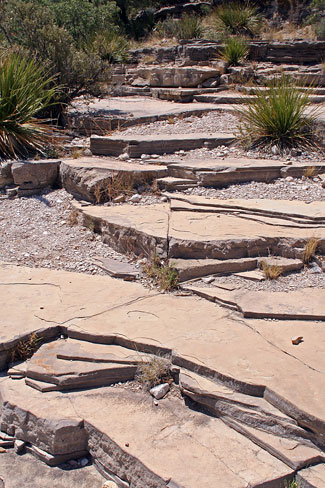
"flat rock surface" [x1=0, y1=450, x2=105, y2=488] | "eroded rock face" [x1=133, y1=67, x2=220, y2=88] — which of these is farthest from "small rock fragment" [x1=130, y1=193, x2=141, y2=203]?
"eroded rock face" [x1=133, y1=67, x2=220, y2=88]

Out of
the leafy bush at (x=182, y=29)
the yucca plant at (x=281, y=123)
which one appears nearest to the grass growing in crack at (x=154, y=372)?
the yucca plant at (x=281, y=123)

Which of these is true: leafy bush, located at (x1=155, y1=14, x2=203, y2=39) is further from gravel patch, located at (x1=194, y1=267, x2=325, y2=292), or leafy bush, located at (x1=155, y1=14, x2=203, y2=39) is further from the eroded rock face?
gravel patch, located at (x1=194, y1=267, x2=325, y2=292)

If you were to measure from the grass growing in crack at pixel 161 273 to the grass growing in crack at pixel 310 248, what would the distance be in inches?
43.6

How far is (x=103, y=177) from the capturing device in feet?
18.7

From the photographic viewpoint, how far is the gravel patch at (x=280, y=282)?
4.15 metres

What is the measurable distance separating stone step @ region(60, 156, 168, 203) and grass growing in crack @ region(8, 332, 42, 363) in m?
2.36

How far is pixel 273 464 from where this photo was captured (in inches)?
103

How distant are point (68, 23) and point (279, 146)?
6707 millimetres

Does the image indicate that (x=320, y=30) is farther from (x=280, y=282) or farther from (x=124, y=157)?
(x=280, y=282)

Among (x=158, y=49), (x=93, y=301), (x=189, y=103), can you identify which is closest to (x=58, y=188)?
(x=93, y=301)

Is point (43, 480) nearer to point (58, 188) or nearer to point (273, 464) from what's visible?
point (273, 464)

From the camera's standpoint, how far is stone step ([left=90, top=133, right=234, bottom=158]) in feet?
21.9

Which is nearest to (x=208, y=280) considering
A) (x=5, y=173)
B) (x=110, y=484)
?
(x=110, y=484)

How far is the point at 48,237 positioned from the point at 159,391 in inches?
101
